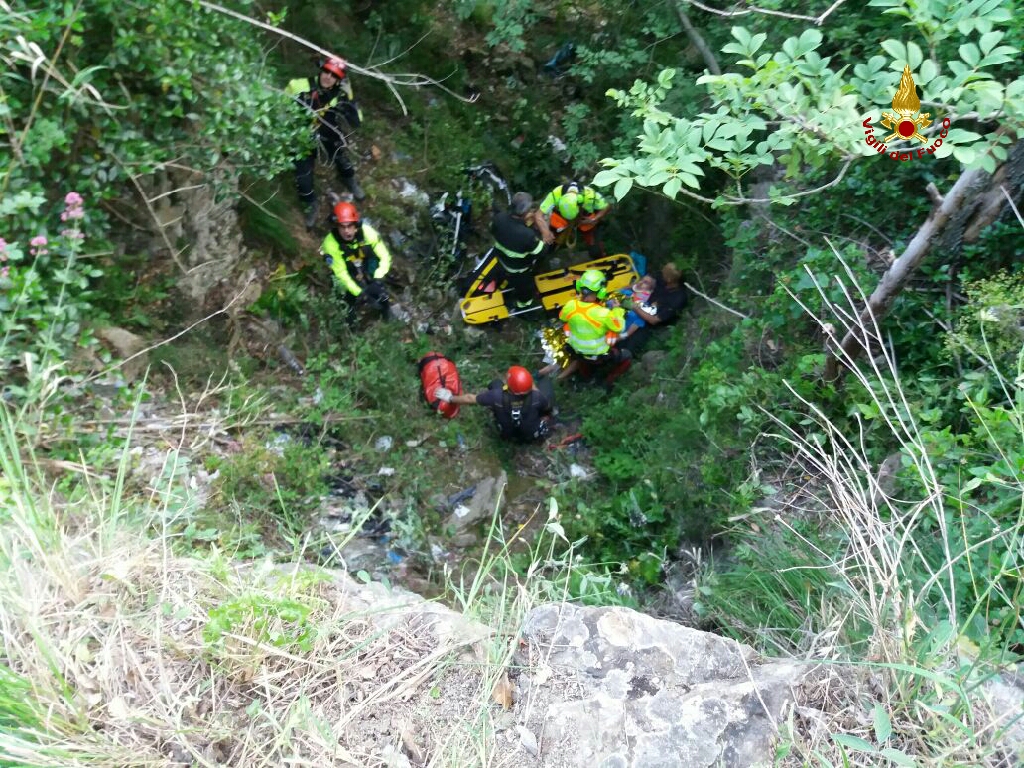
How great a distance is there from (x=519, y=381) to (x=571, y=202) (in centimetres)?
185

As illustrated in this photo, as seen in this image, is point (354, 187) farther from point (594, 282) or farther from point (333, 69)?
→ point (594, 282)

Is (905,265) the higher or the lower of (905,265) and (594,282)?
the higher

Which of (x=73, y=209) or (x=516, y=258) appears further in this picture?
(x=516, y=258)

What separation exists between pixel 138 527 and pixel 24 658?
79 centimetres

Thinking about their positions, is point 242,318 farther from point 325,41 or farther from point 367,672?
point 367,672

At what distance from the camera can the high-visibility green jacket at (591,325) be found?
5.87m

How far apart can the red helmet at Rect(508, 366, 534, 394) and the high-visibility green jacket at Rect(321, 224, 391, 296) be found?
148 centimetres

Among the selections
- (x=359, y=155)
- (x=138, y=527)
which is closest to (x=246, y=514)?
(x=138, y=527)

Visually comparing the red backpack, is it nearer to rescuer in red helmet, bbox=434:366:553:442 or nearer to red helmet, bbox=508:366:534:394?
rescuer in red helmet, bbox=434:366:553:442

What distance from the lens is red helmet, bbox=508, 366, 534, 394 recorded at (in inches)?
218

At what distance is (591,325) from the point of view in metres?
5.88

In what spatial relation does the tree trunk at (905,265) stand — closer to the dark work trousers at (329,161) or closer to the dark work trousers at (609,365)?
the dark work trousers at (609,365)

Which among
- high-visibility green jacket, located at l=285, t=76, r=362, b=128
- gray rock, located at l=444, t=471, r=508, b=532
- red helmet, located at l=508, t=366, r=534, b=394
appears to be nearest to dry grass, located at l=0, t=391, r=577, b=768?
gray rock, located at l=444, t=471, r=508, b=532

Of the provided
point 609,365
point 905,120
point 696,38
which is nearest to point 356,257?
point 609,365
